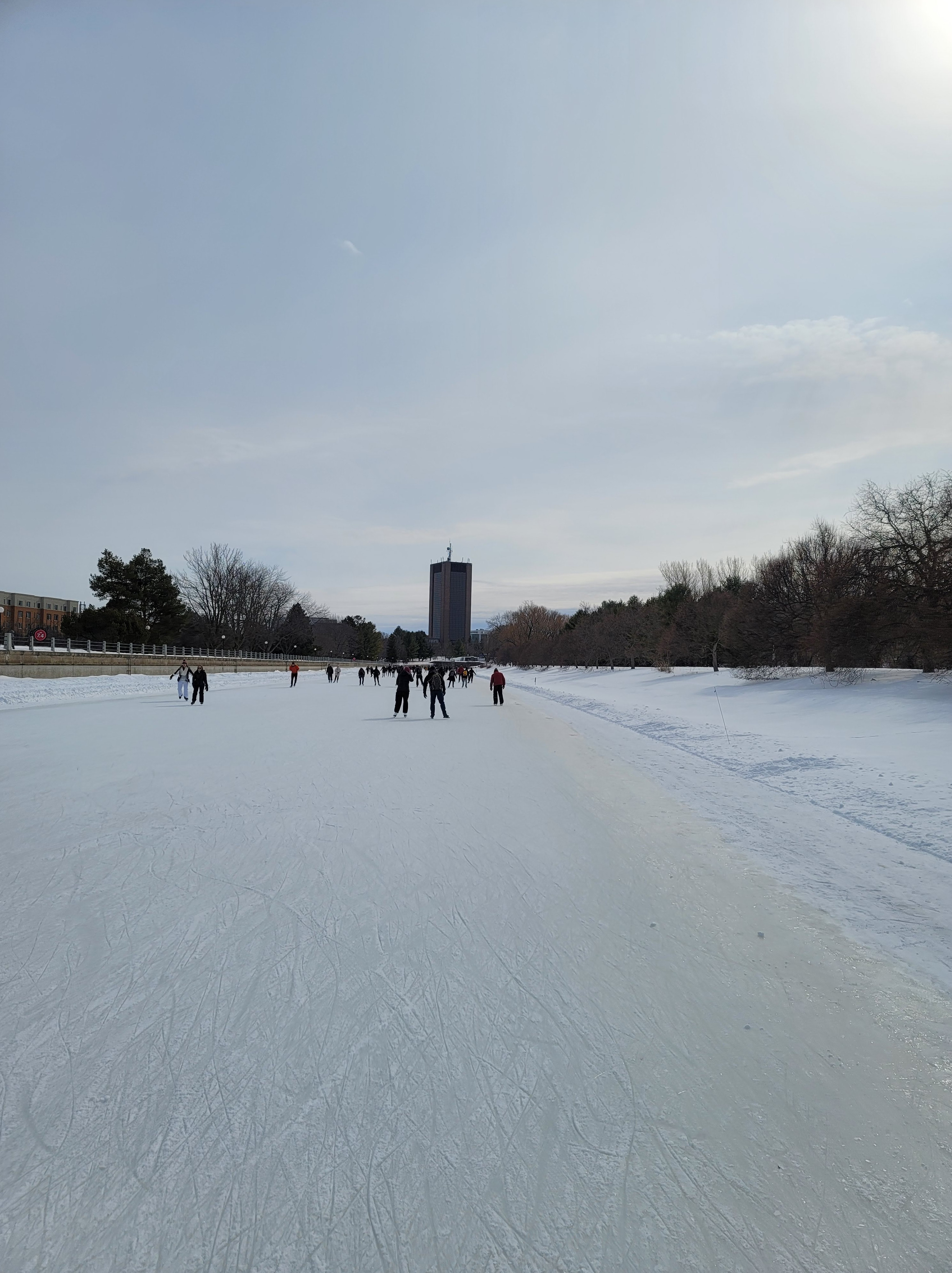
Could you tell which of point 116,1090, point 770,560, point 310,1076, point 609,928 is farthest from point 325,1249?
point 770,560

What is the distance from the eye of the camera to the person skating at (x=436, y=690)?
63.3 ft

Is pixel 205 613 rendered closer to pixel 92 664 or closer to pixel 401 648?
pixel 92 664

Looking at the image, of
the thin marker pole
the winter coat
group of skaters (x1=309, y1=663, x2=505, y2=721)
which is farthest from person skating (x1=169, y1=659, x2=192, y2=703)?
the thin marker pole

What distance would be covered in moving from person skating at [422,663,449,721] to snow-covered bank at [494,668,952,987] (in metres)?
4.17

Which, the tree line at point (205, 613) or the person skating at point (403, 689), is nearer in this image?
the person skating at point (403, 689)

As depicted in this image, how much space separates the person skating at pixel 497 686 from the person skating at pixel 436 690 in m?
5.18

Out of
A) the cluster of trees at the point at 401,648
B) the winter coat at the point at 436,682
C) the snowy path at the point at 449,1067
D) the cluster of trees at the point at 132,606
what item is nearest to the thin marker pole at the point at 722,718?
the winter coat at the point at 436,682

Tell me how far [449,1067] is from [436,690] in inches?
683

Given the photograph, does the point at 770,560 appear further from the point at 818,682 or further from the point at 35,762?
the point at 35,762

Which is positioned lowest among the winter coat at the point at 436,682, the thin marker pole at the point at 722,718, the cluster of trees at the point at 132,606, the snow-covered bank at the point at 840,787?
the thin marker pole at the point at 722,718

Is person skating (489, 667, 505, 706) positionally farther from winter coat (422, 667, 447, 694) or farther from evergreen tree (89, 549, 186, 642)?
evergreen tree (89, 549, 186, 642)

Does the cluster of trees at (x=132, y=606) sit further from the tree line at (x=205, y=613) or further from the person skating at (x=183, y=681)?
the person skating at (x=183, y=681)

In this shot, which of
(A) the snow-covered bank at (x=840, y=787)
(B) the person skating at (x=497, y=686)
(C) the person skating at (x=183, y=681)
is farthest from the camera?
(B) the person skating at (x=497, y=686)

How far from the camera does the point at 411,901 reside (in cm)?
429
